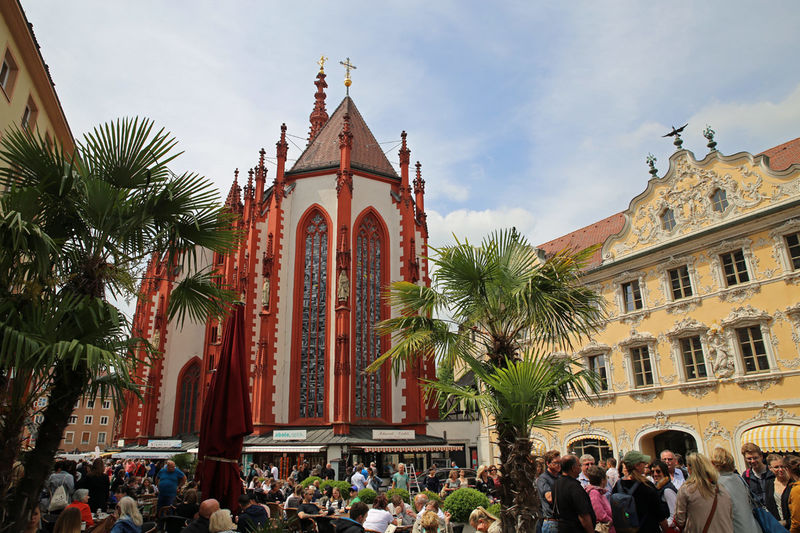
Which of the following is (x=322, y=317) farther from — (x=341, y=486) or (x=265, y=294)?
(x=341, y=486)

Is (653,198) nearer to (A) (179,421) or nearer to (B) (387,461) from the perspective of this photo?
(B) (387,461)

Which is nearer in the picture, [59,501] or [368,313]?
[59,501]

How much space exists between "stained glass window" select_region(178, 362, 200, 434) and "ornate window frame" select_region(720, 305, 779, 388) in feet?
93.5

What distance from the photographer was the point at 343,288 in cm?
2781

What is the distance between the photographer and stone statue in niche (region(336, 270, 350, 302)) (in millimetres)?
27719

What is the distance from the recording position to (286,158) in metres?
31.7

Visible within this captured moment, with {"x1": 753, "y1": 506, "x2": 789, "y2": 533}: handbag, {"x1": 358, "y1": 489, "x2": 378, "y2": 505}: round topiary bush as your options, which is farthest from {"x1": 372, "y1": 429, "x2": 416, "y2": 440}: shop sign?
{"x1": 753, "y1": 506, "x2": 789, "y2": 533}: handbag

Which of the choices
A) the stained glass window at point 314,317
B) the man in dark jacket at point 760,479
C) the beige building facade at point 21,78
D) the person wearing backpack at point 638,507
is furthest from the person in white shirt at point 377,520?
the stained glass window at point 314,317

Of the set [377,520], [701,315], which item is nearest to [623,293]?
[701,315]

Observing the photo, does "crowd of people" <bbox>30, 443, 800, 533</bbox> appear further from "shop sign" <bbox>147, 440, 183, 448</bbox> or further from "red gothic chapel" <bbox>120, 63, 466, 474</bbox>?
"shop sign" <bbox>147, 440, 183, 448</bbox>

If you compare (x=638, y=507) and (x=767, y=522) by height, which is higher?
(x=638, y=507)

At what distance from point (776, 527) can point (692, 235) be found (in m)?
16.9

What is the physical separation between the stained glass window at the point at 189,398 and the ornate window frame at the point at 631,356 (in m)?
24.8

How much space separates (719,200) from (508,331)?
1594 centimetres
